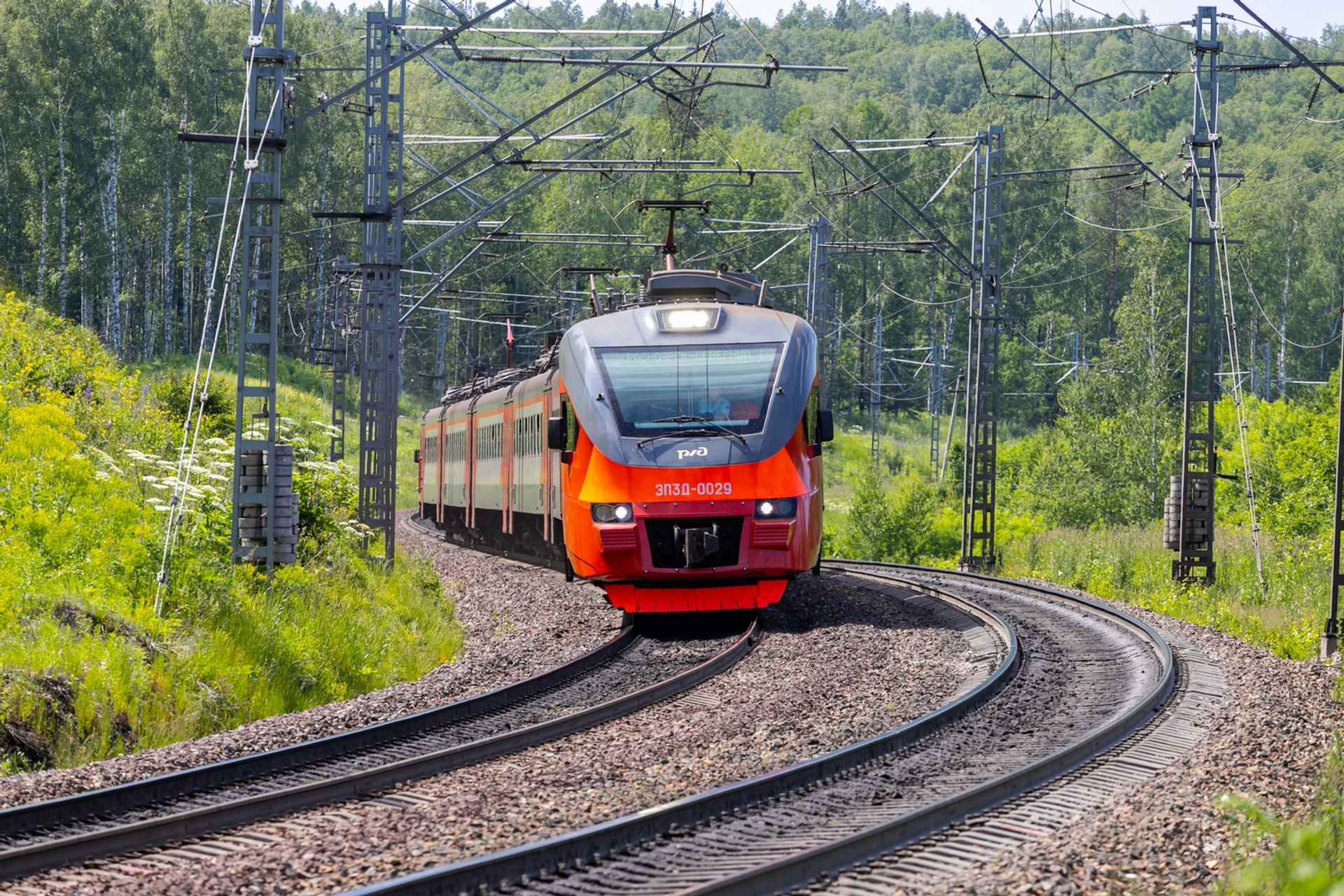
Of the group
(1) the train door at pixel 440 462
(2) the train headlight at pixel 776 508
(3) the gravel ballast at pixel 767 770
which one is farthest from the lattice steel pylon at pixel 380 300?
(1) the train door at pixel 440 462

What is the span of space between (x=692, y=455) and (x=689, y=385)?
0.82 m

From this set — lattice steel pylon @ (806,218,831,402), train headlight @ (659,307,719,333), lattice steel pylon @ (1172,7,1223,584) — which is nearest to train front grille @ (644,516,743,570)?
train headlight @ (659,307,719,333)

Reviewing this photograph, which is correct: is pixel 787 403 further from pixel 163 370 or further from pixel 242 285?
pixel 163 370

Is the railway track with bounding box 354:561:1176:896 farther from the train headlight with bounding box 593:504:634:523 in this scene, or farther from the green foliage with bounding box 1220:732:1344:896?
the train headlight with bounding box 593:504:634:523

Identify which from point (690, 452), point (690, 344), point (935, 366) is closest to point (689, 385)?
point (690, 344)

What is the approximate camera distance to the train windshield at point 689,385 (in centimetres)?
1443

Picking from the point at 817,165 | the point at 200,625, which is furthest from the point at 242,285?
the point at 817,165

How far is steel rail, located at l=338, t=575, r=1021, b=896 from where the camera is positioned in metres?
5.84

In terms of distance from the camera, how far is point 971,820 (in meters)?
7.26

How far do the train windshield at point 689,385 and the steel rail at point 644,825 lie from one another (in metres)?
4.92

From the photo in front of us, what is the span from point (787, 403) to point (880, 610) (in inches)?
157

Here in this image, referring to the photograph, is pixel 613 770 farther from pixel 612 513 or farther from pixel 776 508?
pixel 776 508

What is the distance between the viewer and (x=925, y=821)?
700cm

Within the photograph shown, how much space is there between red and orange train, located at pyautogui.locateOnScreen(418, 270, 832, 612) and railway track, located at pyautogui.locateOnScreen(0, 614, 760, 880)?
141cm
